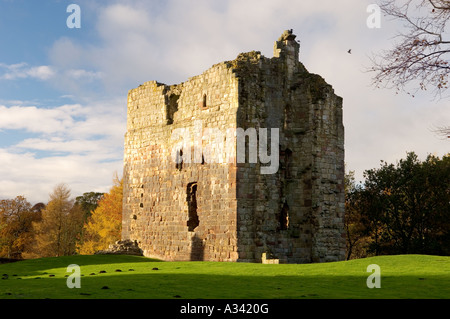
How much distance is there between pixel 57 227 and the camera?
42.4m

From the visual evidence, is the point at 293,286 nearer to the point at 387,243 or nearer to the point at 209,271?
the point at 209,271

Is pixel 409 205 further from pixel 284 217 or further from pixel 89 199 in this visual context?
pixel 89 199

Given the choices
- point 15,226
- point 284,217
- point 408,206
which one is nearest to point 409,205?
point 408,206

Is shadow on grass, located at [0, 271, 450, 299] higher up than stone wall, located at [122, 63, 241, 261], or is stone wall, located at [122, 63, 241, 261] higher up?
stone wall, located at [122, 63, 241, 261]

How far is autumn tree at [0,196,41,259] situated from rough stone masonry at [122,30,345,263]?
28.0m

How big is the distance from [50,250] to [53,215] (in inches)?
108

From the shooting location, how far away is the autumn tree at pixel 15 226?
152ft

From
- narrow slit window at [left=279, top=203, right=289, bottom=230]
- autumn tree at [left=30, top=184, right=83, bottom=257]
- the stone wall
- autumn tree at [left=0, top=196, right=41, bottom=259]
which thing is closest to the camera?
the stone wall

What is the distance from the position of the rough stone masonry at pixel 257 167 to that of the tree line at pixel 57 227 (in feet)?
54.6

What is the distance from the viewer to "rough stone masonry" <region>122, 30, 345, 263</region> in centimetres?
1984

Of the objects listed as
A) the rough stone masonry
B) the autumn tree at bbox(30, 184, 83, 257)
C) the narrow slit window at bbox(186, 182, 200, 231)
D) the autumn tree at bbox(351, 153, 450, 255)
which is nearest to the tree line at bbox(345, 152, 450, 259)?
the autumn tree at bbox(351, 153, 450, 255)

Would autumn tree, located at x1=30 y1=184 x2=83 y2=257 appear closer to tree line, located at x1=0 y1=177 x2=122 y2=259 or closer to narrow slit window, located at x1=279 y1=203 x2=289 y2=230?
tree line, located at x1=0 y1=177 x2=122 y2=259

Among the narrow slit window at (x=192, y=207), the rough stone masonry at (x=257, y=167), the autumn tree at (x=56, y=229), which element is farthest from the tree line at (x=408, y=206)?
the autumn tree at (x=56, y=229)

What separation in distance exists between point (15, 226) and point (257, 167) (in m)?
34.3
